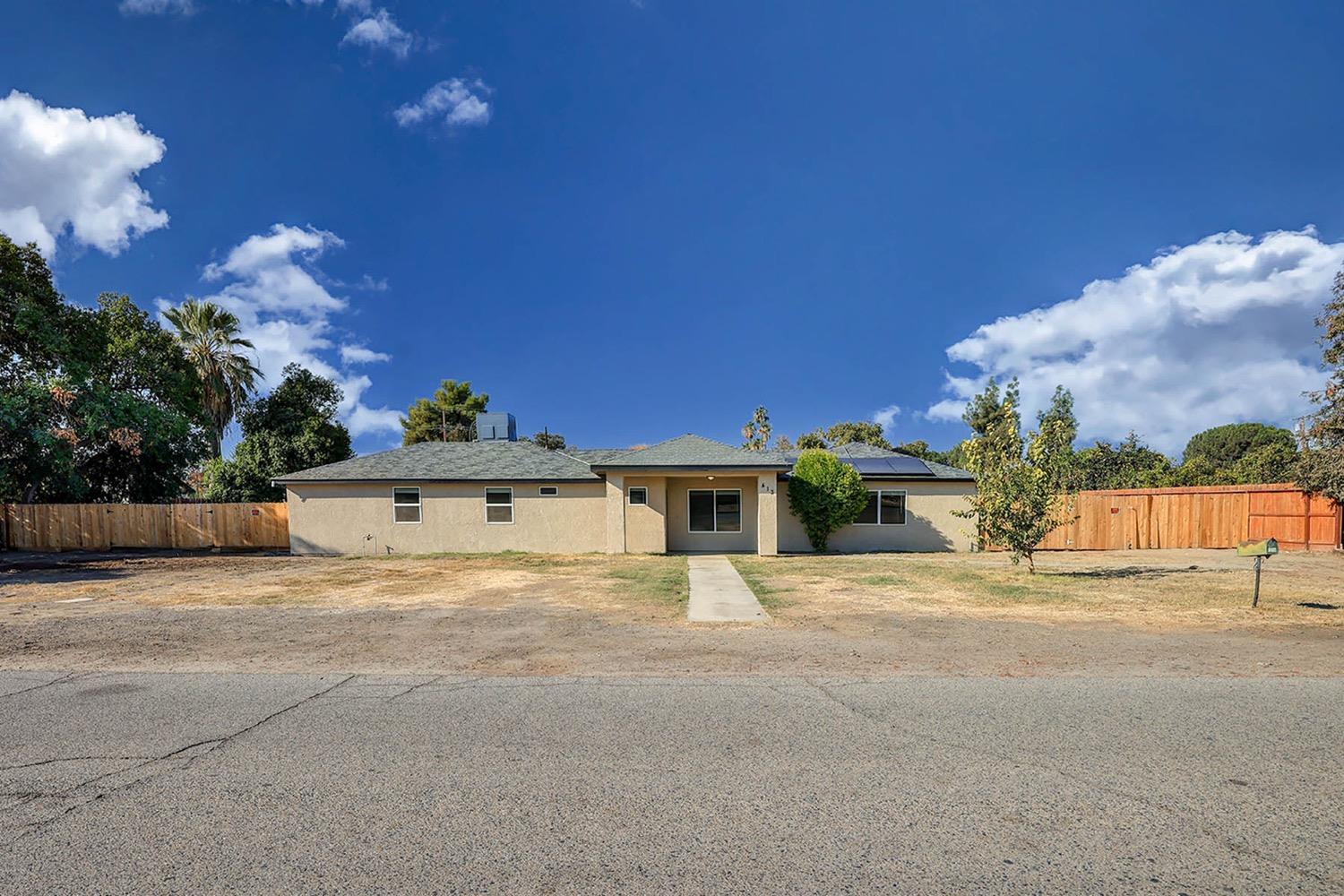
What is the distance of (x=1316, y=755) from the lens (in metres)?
4.14

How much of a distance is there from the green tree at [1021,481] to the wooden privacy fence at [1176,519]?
28.3 feet

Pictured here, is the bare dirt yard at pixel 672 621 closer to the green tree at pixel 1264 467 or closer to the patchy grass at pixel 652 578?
the patchy grass at pixel 652 578

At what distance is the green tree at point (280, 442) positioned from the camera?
2597 cm

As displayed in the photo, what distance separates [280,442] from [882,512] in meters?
24.9

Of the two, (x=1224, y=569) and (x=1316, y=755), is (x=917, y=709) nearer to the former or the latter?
(x=1316, y=755)

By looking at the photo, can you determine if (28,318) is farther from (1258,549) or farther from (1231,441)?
(1231,441)

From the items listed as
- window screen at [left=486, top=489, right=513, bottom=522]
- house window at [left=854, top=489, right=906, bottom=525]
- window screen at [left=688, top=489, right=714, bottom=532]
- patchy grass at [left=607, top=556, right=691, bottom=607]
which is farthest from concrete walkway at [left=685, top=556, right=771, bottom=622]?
window screen at [left=486, top=489, right=513, bottom=522]

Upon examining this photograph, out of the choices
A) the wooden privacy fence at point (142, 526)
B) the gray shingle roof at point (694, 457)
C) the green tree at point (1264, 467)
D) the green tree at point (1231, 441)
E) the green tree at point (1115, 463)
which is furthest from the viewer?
the green tree at point (1231, 441)

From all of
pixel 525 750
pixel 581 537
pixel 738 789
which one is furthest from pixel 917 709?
pixel 581 537

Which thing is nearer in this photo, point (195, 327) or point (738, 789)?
point (738, 789)

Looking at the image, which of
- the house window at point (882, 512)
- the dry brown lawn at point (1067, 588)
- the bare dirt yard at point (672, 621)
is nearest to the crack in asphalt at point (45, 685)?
the bare dirt yard at point (672, 621)

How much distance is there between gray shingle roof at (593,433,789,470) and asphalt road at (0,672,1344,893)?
12.9 m

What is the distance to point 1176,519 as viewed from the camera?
21062 millimetres

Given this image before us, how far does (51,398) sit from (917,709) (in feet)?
87.1
